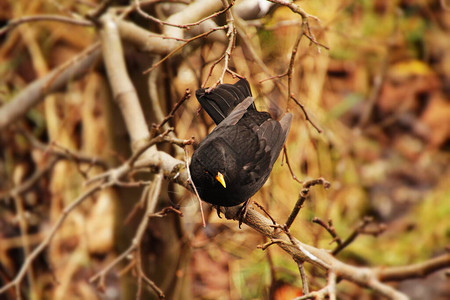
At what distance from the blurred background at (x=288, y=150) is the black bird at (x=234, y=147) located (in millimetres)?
308

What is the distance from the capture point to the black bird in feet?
6.57

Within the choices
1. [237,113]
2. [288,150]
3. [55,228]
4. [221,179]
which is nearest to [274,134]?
[237,113]

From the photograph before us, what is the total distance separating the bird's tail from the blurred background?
276 mm

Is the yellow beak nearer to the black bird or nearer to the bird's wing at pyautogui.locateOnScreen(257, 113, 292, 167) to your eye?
the black bird

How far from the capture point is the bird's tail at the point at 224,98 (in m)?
2.17

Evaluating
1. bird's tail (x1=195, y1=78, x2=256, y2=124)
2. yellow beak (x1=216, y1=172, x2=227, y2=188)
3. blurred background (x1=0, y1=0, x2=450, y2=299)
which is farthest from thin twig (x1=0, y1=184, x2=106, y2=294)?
yellow beak (x1=216, y1=172, x2=227, y2=188)

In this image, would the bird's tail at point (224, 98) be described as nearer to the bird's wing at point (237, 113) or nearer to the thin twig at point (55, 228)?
the bird's wing at point (237, 113)

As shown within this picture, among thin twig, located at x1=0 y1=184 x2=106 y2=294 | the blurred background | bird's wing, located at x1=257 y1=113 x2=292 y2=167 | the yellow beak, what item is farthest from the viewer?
the blurred background

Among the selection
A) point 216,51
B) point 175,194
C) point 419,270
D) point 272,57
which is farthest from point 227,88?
point 419,270

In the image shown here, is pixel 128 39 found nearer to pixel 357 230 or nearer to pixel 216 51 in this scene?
pixel 216 51

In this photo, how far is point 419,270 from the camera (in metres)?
2.97

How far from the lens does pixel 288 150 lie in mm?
3129

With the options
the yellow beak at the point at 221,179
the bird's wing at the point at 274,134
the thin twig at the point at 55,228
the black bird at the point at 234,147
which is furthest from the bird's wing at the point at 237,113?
the thin twig at the point at 55,228

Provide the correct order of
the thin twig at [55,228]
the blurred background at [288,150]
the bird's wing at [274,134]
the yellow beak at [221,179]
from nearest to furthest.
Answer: the yellow beak at [221,179] < the bird's wing at [274,134] < the thin twig at [55,228] < the blurred background at [288,150]
